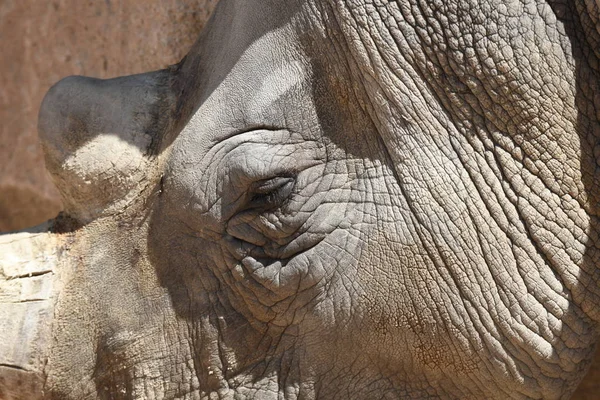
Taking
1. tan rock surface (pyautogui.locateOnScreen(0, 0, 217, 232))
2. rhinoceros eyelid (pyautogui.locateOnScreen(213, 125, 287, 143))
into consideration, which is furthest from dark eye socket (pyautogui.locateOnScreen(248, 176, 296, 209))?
tan rock surface (pyautogui.locateOnScreen(0, 0, 217, 232))

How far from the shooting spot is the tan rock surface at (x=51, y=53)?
3738mm

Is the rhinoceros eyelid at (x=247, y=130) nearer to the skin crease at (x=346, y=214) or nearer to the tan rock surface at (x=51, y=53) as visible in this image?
the skin crease at (x=346, y=214)

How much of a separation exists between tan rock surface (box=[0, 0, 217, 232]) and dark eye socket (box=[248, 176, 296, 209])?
4.15ft

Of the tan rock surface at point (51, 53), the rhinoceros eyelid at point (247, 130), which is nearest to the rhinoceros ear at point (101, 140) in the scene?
the rhinoceros eyelid at point (247, 130)

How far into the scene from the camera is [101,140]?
2.65 metres

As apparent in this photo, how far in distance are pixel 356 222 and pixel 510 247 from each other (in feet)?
1.26

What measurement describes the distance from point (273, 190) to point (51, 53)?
2.31 meters

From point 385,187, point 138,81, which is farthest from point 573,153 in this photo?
point 138,81

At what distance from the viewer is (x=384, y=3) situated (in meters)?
2.41

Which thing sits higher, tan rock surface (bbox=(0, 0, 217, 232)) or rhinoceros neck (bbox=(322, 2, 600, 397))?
tan rock surface (bbox=(0, 0, 217, 232))

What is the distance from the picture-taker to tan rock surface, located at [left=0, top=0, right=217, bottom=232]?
Answer: 12.3 feet

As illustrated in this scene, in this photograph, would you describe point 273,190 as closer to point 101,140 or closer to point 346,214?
point 346,214

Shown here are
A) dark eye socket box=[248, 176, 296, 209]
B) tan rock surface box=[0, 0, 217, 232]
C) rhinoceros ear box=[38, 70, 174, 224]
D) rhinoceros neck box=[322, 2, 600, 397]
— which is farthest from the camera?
tan rock surface box=[0, 0, 217, 232]

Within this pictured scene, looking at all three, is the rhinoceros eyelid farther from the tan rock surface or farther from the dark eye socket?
the tan rock surface
